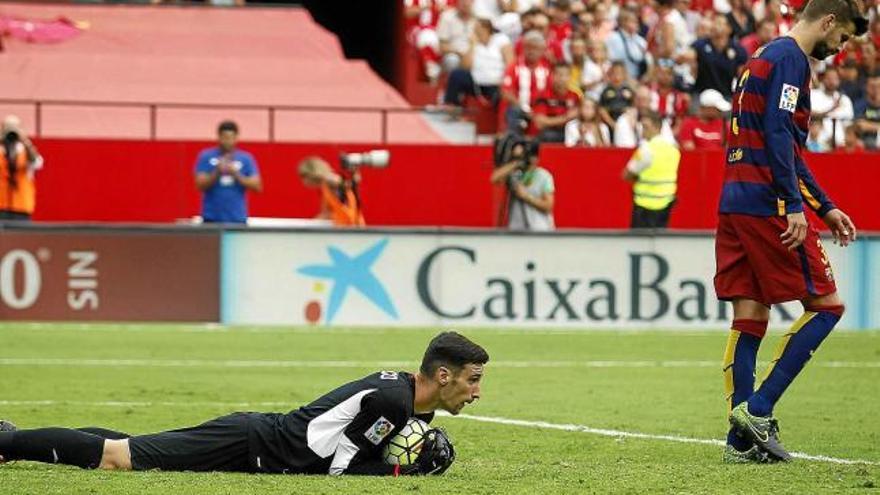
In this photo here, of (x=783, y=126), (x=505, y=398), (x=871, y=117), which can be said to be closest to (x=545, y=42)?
(x=871, y=117)

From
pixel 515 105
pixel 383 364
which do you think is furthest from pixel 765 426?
pixel 515 105

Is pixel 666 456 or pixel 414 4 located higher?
pixel 414 4

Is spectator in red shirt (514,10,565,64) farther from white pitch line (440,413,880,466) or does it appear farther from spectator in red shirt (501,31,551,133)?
white pitch line (440,413,880,466)

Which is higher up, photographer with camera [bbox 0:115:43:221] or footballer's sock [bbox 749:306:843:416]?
footballer's sock [bbox 749:306:843:416]

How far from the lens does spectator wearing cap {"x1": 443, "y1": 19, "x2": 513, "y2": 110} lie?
87.2 ft

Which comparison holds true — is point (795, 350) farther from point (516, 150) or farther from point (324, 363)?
point (516, 150)

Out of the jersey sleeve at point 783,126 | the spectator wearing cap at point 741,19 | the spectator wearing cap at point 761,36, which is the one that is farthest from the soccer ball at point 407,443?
the spectator wearing cap at point 741,19

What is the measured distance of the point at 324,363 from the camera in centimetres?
1645

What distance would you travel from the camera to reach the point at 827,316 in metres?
9.42

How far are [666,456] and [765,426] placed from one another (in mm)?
1172

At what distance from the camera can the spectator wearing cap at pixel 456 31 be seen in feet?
88.4

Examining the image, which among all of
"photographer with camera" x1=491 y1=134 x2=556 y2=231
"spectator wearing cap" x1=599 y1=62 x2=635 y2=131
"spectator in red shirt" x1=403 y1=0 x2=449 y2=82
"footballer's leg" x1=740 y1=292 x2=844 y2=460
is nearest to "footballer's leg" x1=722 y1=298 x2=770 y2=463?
"footballer's leg" x1=740 y1=292 x2=844 y2=460

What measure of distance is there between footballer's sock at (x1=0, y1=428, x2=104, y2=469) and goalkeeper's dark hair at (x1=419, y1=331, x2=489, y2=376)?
1621 mm

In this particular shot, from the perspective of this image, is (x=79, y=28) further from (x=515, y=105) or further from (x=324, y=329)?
(x=324, y=329)
